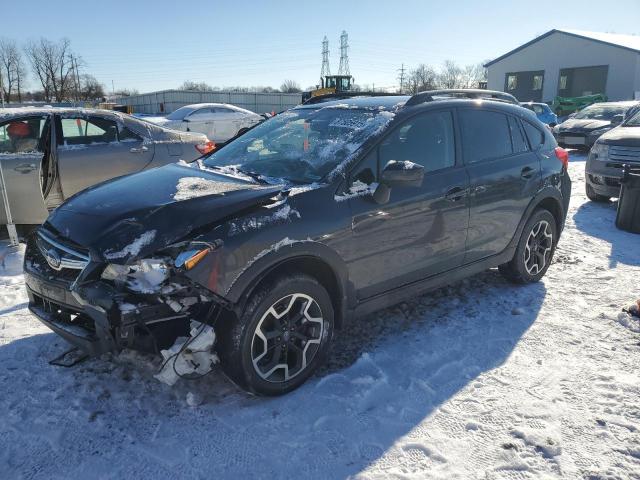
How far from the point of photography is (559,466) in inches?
104

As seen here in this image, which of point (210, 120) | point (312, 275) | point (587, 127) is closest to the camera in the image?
point (312, 275)

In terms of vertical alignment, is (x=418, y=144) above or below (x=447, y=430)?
above

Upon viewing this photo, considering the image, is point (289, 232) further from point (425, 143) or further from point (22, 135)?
point (22, 135)

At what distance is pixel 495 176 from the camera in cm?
441

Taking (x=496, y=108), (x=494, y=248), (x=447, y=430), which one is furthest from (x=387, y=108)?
(x=447, y=430)

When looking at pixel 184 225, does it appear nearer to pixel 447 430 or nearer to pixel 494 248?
pixel 447 430

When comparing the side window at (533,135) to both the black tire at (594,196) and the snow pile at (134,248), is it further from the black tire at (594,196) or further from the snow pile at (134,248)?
the black tire at (594,196)

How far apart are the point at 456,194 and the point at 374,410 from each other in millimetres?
1864

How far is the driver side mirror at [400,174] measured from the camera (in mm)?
3354

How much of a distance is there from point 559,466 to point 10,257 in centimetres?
565

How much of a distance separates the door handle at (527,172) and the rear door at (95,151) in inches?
187

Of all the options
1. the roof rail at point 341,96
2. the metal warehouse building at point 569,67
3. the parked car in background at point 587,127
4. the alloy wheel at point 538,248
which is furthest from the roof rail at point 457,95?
the metal warehouse building at point 569,67

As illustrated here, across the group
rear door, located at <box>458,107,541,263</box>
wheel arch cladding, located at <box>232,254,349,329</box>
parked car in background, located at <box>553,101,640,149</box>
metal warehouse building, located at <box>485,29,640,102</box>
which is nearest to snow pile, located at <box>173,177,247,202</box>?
wheel arch cladding, located at <box>232,254,349,329</box>

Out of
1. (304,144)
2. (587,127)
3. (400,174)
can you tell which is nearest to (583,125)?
(587,127)
